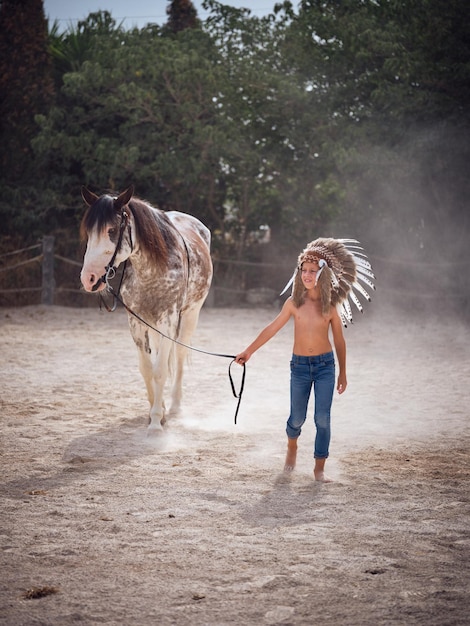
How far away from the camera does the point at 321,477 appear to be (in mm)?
4672

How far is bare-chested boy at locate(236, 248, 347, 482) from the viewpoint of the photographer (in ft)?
15.1

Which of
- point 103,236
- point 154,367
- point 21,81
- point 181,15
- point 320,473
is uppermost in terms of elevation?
point 181,15

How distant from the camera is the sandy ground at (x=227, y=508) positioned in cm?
293

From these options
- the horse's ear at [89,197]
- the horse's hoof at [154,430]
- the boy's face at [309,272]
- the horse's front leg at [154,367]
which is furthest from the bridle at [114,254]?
the boy's face at [309,272]

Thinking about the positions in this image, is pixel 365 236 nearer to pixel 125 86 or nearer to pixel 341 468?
pixel 125 86

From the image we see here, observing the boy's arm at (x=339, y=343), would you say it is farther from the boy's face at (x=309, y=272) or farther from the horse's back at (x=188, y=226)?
the horse's back at (x=188, y=226)

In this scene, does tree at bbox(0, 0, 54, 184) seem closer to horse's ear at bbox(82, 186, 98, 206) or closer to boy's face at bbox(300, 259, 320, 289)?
horse's ear at bbox(82, 186, 98, 206)

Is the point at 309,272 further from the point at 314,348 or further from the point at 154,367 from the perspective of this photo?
the point at 154,367

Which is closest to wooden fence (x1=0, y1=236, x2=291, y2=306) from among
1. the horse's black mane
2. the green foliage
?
the green foliage

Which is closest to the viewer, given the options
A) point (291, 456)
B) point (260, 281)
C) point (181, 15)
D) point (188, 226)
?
point (291, 456)

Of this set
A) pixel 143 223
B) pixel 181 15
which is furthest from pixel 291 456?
pixel 181 15

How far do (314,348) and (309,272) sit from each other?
1.53 feet

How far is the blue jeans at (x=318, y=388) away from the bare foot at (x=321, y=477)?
0.10 meters

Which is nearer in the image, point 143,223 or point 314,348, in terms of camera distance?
point 314,348
